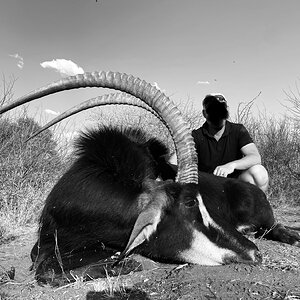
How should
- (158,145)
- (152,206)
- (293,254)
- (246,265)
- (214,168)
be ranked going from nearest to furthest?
1. (246,265)
2. (152,206)
3. (293,254)
4. (158,145)
5. (214,168)

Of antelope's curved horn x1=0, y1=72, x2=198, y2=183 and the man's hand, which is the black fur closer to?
antelope's curved horn x1=0, y1=72, x2=198, y2=183

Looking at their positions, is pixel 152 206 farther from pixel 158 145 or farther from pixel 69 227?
pixel 158 145

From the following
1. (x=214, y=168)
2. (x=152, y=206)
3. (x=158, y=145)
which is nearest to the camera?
(x=152, y=206)

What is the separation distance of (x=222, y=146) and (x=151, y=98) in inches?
86.2

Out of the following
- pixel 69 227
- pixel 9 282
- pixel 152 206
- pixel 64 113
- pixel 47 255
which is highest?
pixel 64 113

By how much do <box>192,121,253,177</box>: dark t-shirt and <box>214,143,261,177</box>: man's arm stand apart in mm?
121

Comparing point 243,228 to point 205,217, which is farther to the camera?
point 243,228

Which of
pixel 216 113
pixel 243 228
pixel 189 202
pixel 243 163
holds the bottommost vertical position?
pixel 243 228

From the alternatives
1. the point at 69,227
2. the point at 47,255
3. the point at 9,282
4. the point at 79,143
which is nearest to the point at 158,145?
the point at 79,143

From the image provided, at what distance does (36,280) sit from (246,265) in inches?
62.1

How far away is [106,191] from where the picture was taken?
3.41m

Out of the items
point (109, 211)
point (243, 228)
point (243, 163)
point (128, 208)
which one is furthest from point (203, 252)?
point (243, 163)

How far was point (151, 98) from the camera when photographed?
135 inches

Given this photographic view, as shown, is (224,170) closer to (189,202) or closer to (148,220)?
(189,202)
